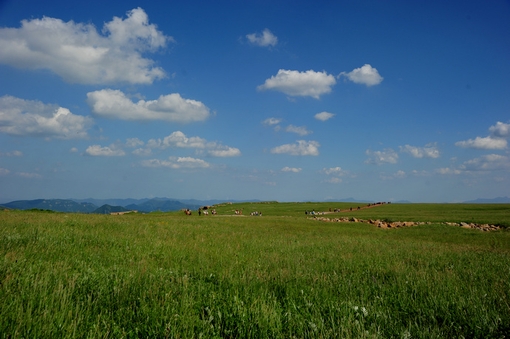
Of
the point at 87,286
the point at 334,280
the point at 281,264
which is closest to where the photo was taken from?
the point at 87,286

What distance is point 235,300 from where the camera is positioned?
5.85 m

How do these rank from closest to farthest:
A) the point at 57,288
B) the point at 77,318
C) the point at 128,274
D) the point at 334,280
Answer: the point at 77,318 < the point at 57,288 < the point at 128,274 < the point at 334,280

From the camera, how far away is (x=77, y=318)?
4875 mm

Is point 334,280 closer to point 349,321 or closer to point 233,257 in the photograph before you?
point 349,321

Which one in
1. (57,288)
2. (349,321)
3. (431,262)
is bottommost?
(431,262)

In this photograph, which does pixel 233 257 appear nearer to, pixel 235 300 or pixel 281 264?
pixel 281 264

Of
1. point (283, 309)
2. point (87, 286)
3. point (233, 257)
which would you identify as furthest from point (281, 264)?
point (87, 286)

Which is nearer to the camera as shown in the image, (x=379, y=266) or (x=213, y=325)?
(x=213, y=325)

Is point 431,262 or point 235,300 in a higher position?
point 235,300

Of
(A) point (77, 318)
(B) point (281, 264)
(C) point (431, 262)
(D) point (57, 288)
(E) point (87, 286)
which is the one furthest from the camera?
(C) point (431, 262)

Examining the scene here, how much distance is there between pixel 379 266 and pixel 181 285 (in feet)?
24.4

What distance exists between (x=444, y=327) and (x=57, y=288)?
23.9 ft

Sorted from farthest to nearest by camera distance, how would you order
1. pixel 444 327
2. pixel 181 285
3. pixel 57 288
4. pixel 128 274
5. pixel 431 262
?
pixel 431 262 < pixel 128 274 < pixel 181 285 < pixel 57 288 < pixel 444 327

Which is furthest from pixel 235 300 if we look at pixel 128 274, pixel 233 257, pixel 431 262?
pixel 431 262
